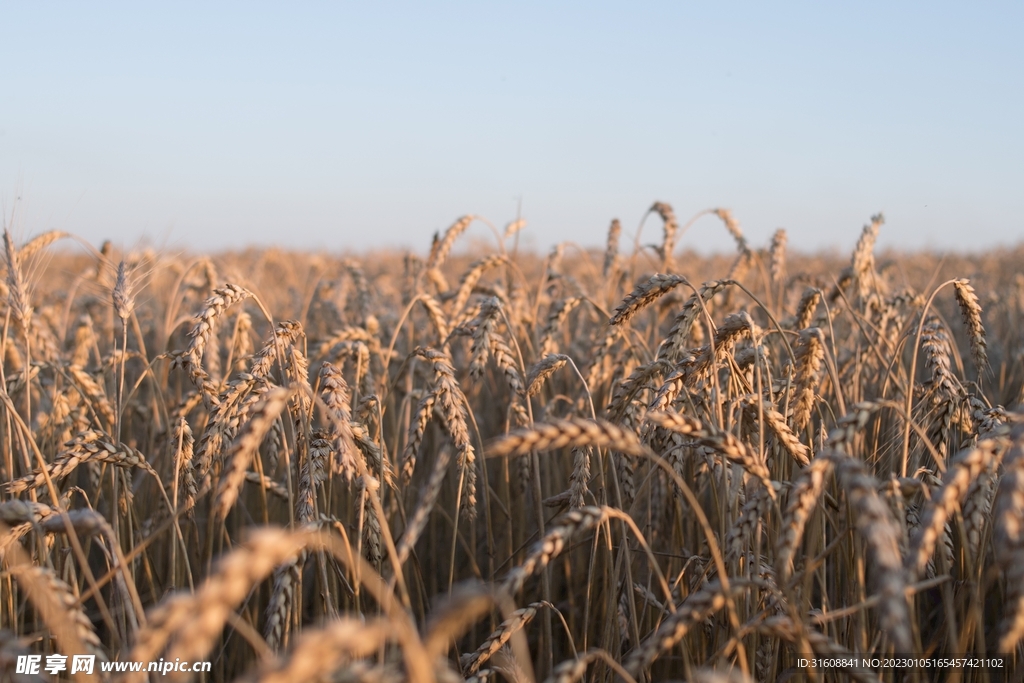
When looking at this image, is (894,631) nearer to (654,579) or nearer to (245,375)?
(245,375)

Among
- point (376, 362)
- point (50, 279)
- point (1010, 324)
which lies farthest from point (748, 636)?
point (50, 279)

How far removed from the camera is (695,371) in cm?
174

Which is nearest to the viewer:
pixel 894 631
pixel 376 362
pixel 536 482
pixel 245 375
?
pixel 894 631

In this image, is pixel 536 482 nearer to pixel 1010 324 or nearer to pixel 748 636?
pixel 748 636

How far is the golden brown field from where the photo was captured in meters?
1.05

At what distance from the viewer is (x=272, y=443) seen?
2.21 meters

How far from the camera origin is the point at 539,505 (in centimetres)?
198

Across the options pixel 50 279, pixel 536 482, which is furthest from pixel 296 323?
pixel 50 279

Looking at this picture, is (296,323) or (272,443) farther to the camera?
(272,443)

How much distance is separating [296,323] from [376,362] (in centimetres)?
160

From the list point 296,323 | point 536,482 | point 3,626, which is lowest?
point 3,626

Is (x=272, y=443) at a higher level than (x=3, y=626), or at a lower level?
higher

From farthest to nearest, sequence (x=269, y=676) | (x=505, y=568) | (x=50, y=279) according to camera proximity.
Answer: (x=50, y=279) < (x=505, y=568) < (x=269, y=676)

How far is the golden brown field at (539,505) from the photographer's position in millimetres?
1049
